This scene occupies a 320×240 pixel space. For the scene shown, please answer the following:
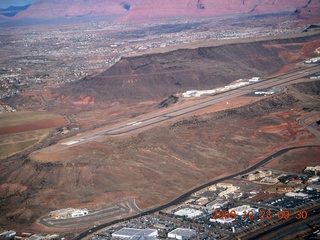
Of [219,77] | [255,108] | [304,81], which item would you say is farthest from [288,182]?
[219,77]

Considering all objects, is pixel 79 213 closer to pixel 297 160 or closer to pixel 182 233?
pixel 182 233

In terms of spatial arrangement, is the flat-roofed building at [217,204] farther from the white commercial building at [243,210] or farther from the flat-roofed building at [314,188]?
the flat-roofed building at [314,188]

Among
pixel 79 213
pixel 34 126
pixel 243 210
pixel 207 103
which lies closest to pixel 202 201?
pixel 243 210

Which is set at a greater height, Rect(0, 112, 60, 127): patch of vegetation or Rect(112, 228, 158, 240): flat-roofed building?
Rect(0, 112, 60, 127): patch of vegetation

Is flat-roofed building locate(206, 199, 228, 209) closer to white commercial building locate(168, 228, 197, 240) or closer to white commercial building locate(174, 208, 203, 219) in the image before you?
white commercial building locate(174, 208, 203, 219)
